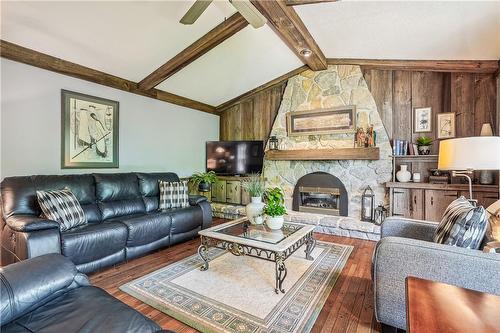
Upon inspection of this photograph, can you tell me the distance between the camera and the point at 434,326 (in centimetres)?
75

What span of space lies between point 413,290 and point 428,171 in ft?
12.6

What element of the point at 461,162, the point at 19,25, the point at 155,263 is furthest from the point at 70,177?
the point at 461,162

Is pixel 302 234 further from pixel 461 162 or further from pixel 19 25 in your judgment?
pixel 19 25

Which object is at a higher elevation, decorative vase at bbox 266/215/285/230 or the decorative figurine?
the decorative figurine

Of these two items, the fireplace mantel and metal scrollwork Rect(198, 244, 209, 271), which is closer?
metal scrollwork Rect(198, 244, 209, 271)

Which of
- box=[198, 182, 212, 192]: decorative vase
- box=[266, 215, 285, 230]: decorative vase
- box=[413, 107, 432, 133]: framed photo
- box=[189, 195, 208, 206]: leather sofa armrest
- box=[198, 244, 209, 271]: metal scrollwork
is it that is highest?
box=[413, 107, 432, 133]: framed photo

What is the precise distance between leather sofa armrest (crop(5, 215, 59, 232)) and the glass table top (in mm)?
1559

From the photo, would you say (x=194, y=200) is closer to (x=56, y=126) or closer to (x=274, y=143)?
(x=56, y=126)

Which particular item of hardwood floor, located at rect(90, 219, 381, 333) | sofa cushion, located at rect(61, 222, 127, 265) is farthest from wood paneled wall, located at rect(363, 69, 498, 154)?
sofa cushion, located at rect(61, 222, 127, 265)

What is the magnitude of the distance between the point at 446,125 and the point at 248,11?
11.8 feet

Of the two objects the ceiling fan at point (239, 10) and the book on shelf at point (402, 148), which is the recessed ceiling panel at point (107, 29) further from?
the book on shelf at point (402, 148)

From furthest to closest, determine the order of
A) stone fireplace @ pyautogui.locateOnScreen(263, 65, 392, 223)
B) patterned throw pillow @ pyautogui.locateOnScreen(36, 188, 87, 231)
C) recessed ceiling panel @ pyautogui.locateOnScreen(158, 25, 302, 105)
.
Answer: stone fireplace @ pyautogui.locateOnScreen(263, 65, 392, 223) → recessed ceiling panel @ pyautogui.locateOnScreen(158, 25, 302, 105) → patterned throw pillow @ pyautogui.locateOnScreen(36, 188, 87, 231)

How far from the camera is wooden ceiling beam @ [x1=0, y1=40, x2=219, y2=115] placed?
9.02 feet

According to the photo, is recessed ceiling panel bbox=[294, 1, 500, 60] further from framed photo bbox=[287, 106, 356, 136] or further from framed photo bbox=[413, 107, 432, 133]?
framed photo bbox=[287, 106, 356, 136]
